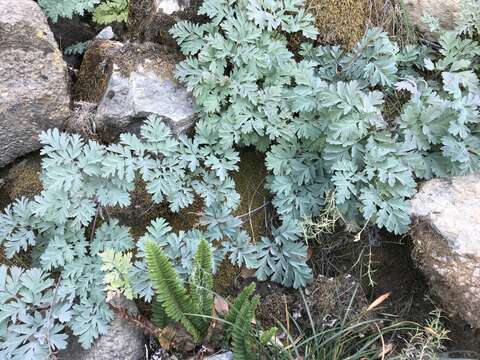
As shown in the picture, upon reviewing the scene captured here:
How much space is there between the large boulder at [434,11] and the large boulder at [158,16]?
5.25 ft

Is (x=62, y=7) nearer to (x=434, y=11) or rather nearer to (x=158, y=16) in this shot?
(x=158, y=16)

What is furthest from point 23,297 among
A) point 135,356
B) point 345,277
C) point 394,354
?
point 394,354

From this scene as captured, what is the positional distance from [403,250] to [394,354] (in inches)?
27.5

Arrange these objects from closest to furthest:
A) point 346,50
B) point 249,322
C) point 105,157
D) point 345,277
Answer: point 249,322 → point 105,157 → point 345,277 → point 346,50

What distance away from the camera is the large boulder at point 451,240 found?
9.81 feet

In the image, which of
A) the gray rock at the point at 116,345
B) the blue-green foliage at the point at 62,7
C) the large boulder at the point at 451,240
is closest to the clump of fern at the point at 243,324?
the gray rock at the point at 116,345

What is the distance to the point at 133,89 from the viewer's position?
11.1 feet

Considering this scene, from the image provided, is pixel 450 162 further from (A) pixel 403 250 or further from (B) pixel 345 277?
(B) pixel 345 277

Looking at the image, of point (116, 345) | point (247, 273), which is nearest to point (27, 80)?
point (116, 345)

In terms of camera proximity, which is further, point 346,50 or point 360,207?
point 346,50

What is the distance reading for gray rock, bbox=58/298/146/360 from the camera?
2.97 metres

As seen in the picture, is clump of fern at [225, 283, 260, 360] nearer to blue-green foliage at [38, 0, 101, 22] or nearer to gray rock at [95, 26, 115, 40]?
gray rock at [95, 26, 115, 40]

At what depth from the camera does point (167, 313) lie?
2.88 metres

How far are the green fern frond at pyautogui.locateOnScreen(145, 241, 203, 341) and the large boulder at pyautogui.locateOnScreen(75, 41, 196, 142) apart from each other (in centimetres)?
101
